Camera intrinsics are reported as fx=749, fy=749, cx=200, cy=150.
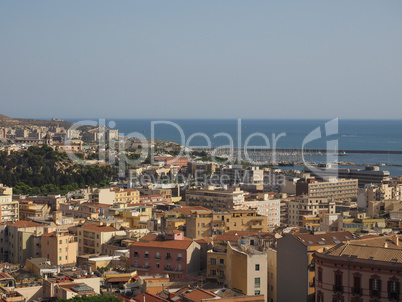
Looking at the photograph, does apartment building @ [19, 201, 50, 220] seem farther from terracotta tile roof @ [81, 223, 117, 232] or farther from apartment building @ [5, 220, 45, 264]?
terracotta tile roof @ [81, 223, 117, 232]

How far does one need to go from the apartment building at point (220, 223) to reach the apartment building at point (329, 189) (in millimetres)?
13069

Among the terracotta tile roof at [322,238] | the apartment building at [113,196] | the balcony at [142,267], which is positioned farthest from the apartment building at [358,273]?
the apartment building at [113,196]

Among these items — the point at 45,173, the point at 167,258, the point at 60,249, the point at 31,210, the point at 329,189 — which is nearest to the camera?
the point at 167,258

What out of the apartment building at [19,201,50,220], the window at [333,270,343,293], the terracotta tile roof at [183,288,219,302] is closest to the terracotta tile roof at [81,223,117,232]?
the apartment building at [19,201,50,220]

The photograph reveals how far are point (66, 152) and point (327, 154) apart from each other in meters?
41.5

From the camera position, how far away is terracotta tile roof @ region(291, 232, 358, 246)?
1469 cm

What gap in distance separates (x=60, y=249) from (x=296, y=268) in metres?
6.62

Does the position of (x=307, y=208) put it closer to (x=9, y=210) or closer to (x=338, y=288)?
(x=9, y=210)

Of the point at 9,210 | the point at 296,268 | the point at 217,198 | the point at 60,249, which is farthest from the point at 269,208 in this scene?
the point at 296,268

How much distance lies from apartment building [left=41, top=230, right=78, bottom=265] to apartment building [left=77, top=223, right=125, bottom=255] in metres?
0.86

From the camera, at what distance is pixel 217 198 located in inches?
1148

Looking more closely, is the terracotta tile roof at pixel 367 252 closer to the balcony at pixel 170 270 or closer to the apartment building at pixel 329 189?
the balcony at pixel 170 270

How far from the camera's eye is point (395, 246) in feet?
44.4

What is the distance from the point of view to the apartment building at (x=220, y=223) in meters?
20.6
